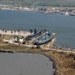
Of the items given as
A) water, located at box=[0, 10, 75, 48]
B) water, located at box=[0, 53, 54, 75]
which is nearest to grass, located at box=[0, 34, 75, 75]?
water, located at box=[0, 53, 54, 75]

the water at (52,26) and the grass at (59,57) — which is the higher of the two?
the grass at (59,57)

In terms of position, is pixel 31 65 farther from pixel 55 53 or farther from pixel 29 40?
pixel 29 40

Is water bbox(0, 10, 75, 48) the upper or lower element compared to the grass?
lower

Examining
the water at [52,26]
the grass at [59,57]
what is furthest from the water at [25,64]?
the water at [52,26]

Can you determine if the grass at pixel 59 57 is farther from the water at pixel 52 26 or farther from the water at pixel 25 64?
the water at pixel 52 26

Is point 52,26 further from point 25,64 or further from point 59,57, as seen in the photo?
point 25,64

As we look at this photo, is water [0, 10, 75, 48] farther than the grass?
Yes

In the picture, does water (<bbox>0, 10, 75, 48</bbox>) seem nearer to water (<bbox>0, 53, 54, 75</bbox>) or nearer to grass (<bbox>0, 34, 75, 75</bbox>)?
grass (<bbox>0, 34, 75, 75</bbox>)

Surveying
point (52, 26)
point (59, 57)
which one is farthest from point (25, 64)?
point (52, 26)
